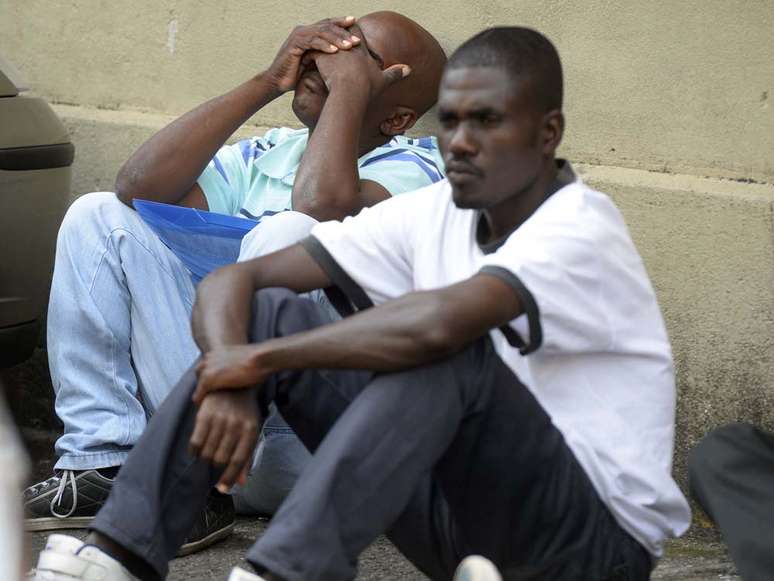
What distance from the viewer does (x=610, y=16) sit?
159 inches

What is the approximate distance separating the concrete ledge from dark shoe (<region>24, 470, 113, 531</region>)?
161cm

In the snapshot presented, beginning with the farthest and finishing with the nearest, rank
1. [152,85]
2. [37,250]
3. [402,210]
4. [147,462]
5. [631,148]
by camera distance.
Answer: [152,85] → [37,250] → [631,148] → [402,210] → [147,462]

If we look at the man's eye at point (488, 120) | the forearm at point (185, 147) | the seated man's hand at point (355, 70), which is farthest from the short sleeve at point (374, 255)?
the forearm at point (185, 147)

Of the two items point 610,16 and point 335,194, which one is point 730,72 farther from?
point 335,194

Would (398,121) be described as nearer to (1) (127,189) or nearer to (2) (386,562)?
(1) (127,189)

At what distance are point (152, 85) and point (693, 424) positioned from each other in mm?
2170

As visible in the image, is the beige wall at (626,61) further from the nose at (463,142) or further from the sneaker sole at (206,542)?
the sneaker sole at (206,542)

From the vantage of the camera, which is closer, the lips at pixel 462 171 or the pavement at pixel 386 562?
the lips at pixel 462 171

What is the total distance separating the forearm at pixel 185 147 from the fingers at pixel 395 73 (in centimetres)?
32

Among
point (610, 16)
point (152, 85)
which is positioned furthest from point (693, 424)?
point (152, 85)

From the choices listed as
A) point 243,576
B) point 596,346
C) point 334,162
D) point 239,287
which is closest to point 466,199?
point 596,346

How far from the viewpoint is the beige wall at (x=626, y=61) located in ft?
12.7

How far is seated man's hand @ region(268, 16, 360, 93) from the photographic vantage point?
3.94m

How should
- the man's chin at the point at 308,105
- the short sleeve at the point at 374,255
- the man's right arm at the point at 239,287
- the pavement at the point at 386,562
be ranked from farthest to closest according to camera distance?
the man's chin at the point at 308,105
the pavement at the point at 386,562
the short sleeve at the point at 374,255
the man's right arm at the point at 239,287
